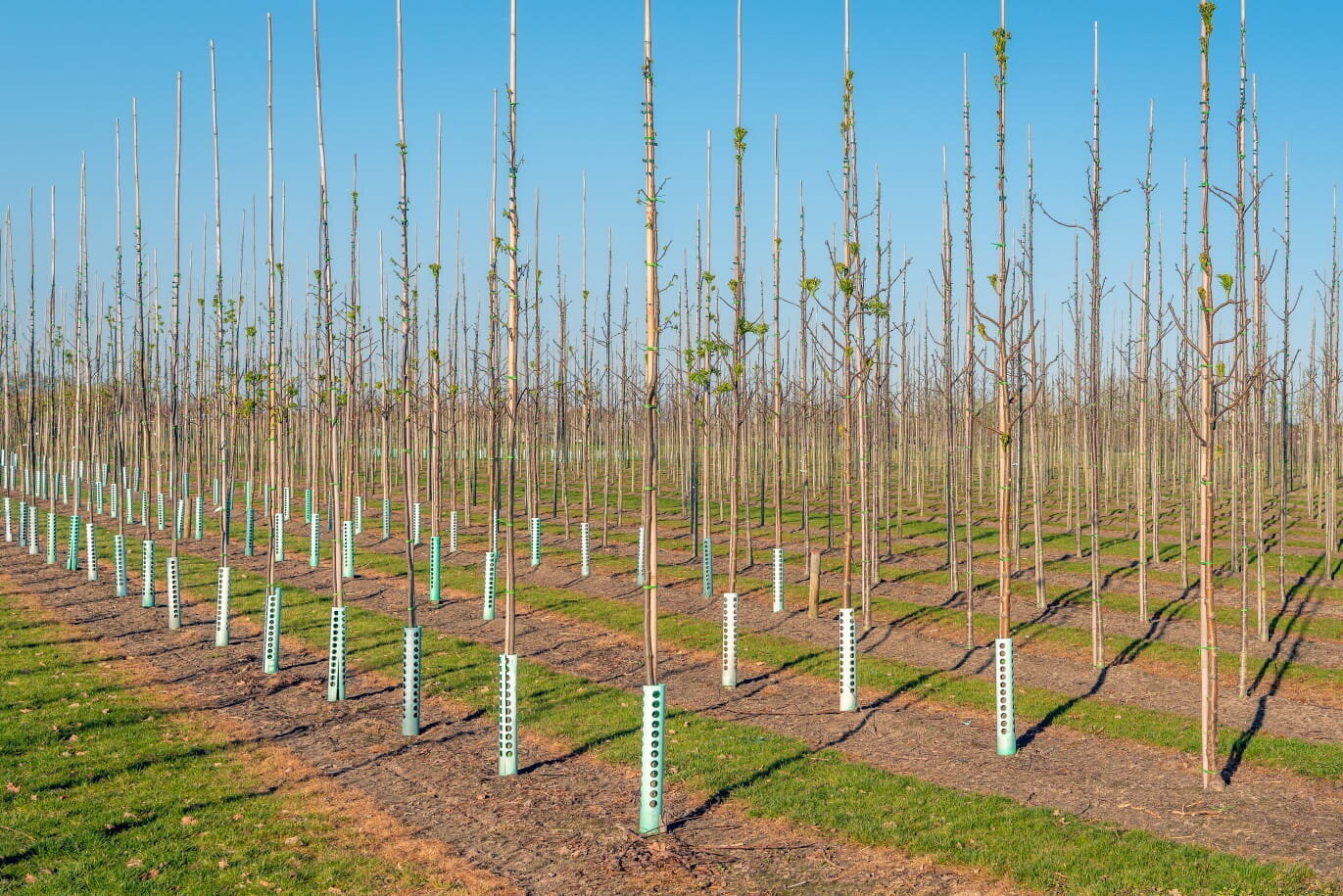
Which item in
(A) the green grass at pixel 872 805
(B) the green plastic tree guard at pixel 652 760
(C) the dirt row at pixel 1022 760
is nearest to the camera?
(A) the green grass at pixel 872 805

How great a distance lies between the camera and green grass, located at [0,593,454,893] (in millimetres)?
8531

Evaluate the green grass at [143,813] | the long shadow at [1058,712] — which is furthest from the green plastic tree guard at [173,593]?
the long shadow at [1058,712]

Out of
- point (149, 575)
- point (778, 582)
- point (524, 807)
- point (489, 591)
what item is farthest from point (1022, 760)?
point (149, 575)

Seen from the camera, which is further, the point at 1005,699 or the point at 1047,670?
the point at 1047,670

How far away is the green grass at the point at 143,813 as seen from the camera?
28.0 ft

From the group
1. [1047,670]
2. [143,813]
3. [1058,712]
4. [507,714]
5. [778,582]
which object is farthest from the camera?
[778,582]

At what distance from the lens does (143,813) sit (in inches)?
393

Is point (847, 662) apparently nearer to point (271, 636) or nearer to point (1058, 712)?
point (1058, 712)

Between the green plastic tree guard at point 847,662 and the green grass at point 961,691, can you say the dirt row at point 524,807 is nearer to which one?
the green plastic tree guard at point 847,662

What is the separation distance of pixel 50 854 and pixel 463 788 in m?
3.66

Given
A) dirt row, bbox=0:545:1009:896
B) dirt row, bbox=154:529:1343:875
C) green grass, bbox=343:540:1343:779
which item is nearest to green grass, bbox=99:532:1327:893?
dirt row, bbox=0:545:1009:896

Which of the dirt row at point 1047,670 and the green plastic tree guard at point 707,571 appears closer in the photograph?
the dirt row at point 1047,670

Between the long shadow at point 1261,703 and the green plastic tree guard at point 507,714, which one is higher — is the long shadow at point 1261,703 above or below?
below

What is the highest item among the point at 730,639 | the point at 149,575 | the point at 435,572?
the point at 149,575
